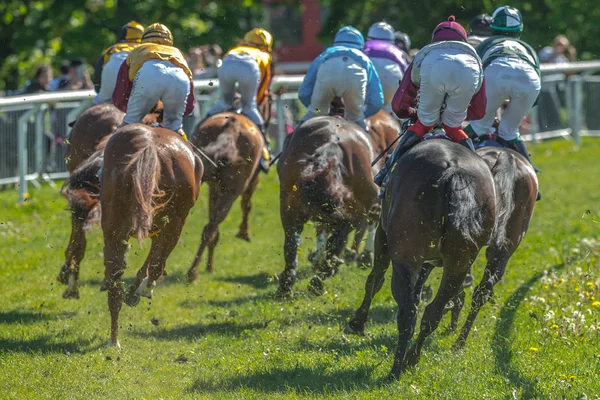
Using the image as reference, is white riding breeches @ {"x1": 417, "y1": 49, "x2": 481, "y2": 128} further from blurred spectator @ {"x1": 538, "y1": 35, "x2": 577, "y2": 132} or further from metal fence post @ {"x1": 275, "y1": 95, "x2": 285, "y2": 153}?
blurred spectator @ {"x1": 538, "y1": 35, "x2": 577, "y2": 132}

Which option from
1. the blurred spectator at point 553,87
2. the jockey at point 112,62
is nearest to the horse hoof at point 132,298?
the jockey at point 112,62

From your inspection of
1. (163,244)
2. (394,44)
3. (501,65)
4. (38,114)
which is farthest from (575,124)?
(163,244)

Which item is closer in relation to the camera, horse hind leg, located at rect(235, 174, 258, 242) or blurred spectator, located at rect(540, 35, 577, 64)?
horse hind leg, located at rect(235, 174, 258, 242)

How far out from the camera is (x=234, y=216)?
48.9 ft

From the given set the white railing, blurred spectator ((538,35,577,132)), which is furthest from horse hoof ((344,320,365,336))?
blurred spectator ((538,35,577,132))

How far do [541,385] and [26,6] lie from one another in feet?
61.0

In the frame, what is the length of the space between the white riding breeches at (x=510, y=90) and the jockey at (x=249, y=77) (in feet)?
10.4

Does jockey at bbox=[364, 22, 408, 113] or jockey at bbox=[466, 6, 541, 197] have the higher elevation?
jockey at bbox=[466, 6, 541, 197]

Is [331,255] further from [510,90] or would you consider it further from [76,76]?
[76,76]

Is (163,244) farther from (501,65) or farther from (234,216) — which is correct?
(234,216)

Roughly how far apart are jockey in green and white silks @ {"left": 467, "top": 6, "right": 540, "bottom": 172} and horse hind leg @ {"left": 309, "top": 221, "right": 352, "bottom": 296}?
4.89ft

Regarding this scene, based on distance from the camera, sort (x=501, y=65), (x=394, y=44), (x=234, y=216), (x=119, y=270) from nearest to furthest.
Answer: (x=119, y=270) → (x=501, y=65) → (x=394, y=44) → (x=234, y=216)

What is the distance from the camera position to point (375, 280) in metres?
8.23

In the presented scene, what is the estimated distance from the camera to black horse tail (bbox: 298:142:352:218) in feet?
29.0
